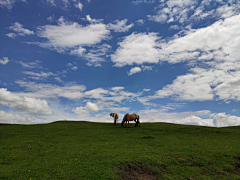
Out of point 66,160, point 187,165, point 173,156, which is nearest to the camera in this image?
point 66,160

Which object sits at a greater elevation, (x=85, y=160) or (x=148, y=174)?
(x=85, y=160)

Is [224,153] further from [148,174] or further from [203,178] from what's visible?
[148,174]

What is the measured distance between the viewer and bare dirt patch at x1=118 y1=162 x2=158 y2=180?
12344 millimetres

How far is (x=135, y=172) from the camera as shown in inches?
516

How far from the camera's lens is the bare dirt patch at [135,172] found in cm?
1234

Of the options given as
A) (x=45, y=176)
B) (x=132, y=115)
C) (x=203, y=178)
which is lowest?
(x=203, y=178)

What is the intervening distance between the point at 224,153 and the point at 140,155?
10.8 m

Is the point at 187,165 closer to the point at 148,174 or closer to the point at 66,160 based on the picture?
the point at 148,174

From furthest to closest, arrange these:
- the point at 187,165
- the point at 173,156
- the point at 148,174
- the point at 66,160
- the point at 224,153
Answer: the point at 224,153 → the point at 173,156 → the point at 187,165 → the point at 66,160 → the point at 148,174

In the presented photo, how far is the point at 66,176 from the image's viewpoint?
10945mm

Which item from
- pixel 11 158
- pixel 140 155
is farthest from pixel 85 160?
pixel 11 158

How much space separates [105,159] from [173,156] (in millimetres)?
7454

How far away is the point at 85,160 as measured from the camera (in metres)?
14.1

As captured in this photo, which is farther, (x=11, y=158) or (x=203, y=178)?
(x=11, y=158)
